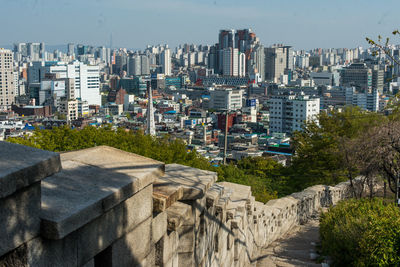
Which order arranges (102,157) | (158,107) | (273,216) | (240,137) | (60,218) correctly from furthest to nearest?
1. (158,107)
2. (240,137)
3. (273,216)
4. (102,157)
5. (60,218)

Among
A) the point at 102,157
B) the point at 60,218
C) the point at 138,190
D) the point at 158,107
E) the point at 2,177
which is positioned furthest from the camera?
the point at 158,107

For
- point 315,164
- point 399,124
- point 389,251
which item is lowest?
point 315,164

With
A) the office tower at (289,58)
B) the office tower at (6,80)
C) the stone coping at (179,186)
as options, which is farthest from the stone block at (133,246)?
the office tower at (289,58)

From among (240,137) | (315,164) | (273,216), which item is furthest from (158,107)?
(273,216)

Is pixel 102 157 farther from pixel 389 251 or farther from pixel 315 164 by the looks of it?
pixel 315 164

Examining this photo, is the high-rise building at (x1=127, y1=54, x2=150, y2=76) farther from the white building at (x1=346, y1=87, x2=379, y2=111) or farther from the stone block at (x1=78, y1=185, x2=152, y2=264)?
the stone block at (x1=78, y1=185, x2=152, y2=264)

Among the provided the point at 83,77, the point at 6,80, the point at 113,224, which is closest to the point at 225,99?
the point at 83,77

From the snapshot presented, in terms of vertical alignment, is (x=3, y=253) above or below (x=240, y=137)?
above

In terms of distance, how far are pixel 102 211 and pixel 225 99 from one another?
114994mm

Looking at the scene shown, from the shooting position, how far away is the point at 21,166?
146cm

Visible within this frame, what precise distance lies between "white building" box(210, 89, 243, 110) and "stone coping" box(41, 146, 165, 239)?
111934 millimetres

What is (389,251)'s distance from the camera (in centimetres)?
452

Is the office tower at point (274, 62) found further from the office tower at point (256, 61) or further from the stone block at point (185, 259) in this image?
the stone block at point (185, 259)

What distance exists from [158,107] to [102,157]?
373ft
